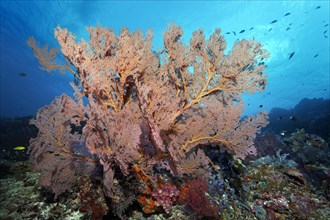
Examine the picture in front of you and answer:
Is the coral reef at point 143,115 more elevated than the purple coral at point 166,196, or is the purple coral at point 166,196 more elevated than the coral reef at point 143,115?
the coral reef at point 143,115

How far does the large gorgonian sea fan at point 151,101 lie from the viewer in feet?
11.0

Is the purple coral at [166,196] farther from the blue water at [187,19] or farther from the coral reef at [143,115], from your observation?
the blue water at [187,19]

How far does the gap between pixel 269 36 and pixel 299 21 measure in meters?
5.07

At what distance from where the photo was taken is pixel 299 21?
35438 millimetres

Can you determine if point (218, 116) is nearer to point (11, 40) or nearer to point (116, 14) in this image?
point (116, 14)

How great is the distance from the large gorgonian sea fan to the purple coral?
14.2 inches

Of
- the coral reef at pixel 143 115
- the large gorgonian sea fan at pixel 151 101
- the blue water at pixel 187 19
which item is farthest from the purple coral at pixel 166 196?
the blue water at pixel 187 19

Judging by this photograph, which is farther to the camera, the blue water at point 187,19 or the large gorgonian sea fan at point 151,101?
the blue water at point 187,19

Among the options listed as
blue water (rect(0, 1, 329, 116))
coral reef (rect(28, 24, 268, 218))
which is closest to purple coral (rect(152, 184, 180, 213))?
coral reef (rect(28, 24, 268, 218))

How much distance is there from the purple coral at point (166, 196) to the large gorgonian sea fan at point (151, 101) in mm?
360

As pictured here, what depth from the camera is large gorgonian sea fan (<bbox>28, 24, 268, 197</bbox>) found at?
335 centimetres

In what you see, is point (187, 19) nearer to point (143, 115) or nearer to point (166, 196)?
point (143, 115)

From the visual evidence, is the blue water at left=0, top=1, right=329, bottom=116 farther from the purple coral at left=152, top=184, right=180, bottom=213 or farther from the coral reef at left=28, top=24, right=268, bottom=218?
the purple coral at left=152, top=184, right=180, bottom=213

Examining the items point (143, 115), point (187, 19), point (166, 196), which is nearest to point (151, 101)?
point (143, 115)
